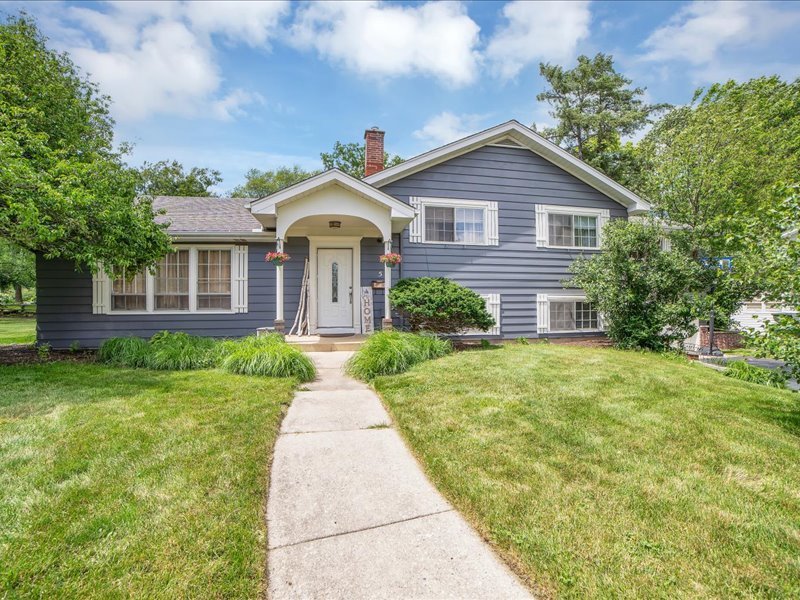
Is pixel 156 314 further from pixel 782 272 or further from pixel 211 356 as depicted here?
pixel 782 272

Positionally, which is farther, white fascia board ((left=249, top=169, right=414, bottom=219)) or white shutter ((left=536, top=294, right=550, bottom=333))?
white shutter ((left=536, top=294, right=550, bottom=333))

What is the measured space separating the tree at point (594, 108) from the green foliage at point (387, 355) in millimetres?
22664

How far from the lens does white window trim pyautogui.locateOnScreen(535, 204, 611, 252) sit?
10438mm

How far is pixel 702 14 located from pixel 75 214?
12.8 meters

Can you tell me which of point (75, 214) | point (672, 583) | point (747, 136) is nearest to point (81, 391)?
point (75, 214)

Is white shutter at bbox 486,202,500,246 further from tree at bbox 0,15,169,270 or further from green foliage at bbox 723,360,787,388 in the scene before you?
tree at bbox 0,15,169,270

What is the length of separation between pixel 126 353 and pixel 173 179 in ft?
74.6

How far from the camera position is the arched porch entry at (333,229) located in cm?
767

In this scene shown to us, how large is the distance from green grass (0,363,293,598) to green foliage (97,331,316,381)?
1154 millimetres

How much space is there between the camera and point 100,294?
8.81 meters

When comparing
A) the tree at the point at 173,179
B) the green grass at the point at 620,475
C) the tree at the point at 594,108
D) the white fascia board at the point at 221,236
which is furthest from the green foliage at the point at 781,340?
the tree at the point at 173,179

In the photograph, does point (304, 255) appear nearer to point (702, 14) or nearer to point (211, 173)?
point (702, 14)

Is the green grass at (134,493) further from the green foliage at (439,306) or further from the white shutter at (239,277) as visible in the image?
the white shutter at (239,277)

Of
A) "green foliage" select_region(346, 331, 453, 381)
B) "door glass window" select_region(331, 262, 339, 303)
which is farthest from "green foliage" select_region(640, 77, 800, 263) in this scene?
"door glass window" select_region(331, 262, 339, 303)
